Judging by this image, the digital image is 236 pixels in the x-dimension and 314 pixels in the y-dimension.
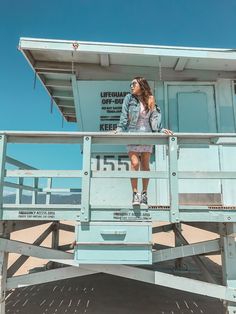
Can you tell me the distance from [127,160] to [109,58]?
6.36 feet

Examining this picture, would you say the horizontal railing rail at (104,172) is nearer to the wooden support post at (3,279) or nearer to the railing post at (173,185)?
the railing post at (173,185)

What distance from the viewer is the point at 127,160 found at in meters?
5.96

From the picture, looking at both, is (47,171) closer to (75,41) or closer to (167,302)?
(75,41)

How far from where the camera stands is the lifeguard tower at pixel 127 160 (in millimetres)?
3805

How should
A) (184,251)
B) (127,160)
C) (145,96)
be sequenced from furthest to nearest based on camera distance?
(127,160) → (145,96) → (184,251)

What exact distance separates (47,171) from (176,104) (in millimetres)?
3346

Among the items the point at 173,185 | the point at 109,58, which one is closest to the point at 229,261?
the point at 173,185

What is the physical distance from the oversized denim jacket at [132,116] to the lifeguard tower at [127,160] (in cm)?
43

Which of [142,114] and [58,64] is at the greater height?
[58,64]

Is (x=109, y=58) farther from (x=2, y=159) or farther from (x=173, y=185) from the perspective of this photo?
(x=173, y=185)

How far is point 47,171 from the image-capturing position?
3809mm

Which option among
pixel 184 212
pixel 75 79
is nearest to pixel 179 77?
pixel 75 79

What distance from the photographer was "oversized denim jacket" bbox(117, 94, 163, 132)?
14.6ft

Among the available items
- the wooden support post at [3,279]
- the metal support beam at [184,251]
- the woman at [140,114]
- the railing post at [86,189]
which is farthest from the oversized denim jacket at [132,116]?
the wooden support post at [3,279]
